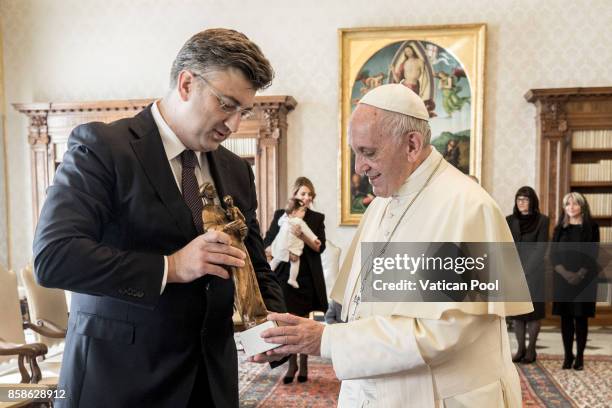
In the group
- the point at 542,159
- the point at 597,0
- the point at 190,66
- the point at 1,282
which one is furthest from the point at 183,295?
the point at 597,0

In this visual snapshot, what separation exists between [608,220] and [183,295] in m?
7.60

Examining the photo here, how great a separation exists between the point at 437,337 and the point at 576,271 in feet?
14.7

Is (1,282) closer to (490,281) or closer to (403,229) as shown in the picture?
(403,229)

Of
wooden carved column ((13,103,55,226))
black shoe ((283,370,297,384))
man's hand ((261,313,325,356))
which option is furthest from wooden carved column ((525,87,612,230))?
wooden carved column ((13,103,55,226))

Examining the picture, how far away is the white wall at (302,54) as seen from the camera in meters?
7.63

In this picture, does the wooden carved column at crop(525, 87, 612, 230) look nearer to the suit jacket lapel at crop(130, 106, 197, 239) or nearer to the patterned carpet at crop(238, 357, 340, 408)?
the patterned carpet at crop(238, 357, 340, 408)

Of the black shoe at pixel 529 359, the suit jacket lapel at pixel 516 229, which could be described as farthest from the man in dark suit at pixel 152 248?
the black shoe at pixel 529 359

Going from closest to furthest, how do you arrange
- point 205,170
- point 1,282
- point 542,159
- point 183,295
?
point 183,295 < point 205,170 < point 1,282 < point 542,159

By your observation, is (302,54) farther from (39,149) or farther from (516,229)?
(39,149)

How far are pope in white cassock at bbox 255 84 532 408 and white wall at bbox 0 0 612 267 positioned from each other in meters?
6.33

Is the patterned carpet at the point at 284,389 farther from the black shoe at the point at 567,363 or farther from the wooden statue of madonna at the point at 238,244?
the wooden statue of madonna at the point at 238,244

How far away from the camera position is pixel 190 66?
154cm

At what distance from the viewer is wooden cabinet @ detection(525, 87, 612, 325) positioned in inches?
283

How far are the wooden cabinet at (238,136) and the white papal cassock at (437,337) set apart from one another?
6027 millimetres
